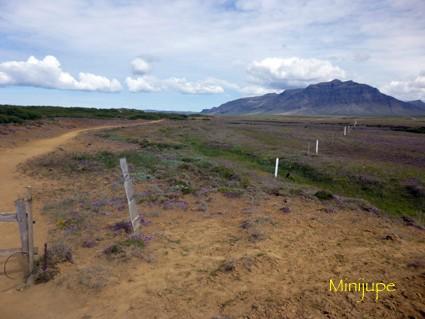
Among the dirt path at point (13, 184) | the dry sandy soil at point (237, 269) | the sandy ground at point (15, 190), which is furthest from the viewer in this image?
the dirt path at point (13, 184)

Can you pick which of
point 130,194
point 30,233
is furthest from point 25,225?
point 130,194

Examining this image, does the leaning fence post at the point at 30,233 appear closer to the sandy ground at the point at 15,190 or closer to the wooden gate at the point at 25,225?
the wooden gate at the point at 25,225

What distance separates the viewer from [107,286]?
7.67 metres

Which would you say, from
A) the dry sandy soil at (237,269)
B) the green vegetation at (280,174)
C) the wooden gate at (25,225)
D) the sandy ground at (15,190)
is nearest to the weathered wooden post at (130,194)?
the dry sandy soil at (237,269)

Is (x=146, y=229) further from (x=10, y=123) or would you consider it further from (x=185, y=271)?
(x=10, y=123)

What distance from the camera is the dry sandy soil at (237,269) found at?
6531 mm

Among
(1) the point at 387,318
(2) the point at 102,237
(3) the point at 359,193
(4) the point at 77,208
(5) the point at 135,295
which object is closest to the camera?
(1) the point at 387,318

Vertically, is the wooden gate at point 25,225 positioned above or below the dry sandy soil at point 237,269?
above

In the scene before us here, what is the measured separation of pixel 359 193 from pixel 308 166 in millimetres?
5811

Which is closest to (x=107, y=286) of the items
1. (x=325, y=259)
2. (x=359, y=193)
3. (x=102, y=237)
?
(x=102, y=237)

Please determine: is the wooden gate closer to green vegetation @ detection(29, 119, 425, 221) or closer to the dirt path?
the dirt path

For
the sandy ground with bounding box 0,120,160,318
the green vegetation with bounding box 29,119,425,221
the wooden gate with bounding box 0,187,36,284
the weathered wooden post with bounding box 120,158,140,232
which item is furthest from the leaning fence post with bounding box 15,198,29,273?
the green vegetation with bounding box 29,119,425,221

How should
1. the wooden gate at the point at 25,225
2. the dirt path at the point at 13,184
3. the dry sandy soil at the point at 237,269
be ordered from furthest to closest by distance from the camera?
the dirt path at the point at 13,184, the wooden gate at the point at 25,225, the dry sandy soil at the point at 237,269

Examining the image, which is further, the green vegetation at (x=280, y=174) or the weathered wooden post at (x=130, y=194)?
the green vegetation at (x=280, y=174)
